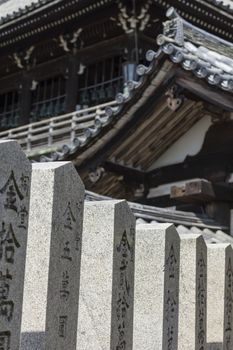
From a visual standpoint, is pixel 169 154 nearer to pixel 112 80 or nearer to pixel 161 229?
pixel 161 229

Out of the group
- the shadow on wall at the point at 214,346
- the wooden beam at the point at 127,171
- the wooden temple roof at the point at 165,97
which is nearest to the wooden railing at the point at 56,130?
the wooden beam at the point at 127,171

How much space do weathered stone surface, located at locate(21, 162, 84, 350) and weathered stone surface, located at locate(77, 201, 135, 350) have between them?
0.44 m

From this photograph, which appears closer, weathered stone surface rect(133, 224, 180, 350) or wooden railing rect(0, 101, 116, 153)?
weathered stone surface rect(133, 224, 180, 350)

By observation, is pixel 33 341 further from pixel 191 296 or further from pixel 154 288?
pixel 191 296

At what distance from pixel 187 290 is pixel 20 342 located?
241 centimetres

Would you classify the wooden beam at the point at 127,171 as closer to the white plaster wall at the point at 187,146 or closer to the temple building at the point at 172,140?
the temple building at the point at 172,140

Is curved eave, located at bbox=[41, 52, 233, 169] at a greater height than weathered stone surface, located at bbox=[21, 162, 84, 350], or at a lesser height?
greater

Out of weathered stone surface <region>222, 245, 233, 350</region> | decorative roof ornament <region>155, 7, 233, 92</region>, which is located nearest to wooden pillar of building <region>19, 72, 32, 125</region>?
decorative roof ornament <region>155, 7, 233, 92</region>

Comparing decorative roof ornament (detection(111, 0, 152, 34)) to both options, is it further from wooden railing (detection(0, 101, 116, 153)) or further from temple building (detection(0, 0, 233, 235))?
temple building (detection(0, 0, 233, 235))

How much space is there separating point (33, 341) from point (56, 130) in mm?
12348

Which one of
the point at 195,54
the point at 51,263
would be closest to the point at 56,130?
the point at 195,54

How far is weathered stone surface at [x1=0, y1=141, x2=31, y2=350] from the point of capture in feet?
10.5

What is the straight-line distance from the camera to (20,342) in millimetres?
3594

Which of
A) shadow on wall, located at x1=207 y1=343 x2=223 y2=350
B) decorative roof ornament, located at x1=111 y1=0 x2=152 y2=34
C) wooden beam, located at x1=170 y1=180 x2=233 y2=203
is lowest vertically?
shadow on wall, located at x1=207 y1=343 x2=223 y2=350
